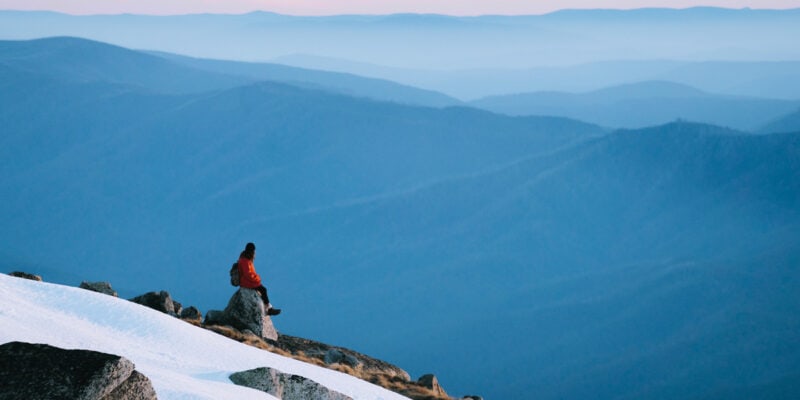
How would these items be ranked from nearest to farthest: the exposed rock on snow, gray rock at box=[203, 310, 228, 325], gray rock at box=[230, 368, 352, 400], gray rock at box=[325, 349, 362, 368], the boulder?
gray rock at box=[230, 368, 352, 400] < gray rock at box=[203, 310, 228, 325] < the exposed rock on snow < gray rock at box=[325, 349, 362, 368] < the boulder

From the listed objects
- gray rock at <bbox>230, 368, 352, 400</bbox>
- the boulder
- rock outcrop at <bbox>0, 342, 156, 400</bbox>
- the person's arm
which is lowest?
rock outcrop at <bbox>0, 342, 156, 400</bbox>

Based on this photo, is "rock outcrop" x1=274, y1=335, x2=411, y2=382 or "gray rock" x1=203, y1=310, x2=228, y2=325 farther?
"rock outcrop" x1=274, y1=335, x2=411, y2=382

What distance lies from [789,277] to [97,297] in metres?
154

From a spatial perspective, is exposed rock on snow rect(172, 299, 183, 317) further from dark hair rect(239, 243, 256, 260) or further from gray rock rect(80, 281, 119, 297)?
dark hair rect(239, 243, 256, 260)

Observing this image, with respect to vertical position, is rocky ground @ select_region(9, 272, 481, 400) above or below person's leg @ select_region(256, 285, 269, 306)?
below

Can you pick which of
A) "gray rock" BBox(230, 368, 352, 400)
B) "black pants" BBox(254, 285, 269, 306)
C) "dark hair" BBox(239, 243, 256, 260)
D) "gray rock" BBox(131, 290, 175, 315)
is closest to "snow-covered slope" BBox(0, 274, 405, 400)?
"gray rock" BBox(230, 368, 352, 400)

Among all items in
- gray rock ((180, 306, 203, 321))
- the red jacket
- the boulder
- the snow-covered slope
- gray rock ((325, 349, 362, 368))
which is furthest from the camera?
the boulder

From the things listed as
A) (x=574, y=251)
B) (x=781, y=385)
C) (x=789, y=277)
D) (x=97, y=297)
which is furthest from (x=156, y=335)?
(x=574, y=251)

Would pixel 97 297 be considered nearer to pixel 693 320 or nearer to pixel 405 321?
pixel 693 320

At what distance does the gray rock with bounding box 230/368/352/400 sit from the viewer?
12.6m

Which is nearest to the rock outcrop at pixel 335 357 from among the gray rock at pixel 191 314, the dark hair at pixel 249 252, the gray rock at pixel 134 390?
the gray rock at pixel 191 314

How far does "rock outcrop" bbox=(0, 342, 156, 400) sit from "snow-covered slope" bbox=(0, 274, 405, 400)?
64.7 inches

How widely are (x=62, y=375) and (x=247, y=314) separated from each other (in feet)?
39.9

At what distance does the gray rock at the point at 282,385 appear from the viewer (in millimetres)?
12641
